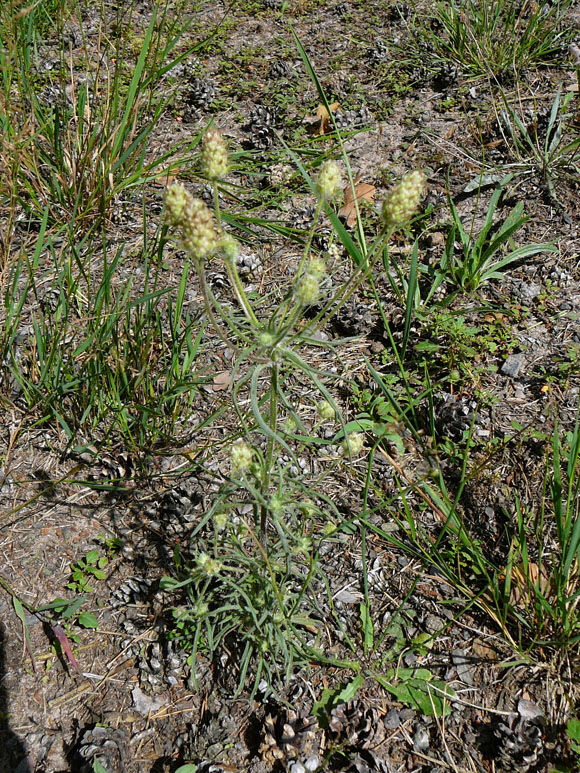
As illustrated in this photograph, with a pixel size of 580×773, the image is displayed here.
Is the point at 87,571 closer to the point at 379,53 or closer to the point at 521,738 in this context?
the point at 521,738

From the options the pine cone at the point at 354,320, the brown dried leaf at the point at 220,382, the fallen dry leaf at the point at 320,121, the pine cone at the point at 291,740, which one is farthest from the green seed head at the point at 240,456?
the fallen dry leaf at the point at 320,121

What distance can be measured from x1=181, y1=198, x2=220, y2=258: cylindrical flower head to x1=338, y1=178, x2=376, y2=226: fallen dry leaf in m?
1.76

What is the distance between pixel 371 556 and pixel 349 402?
570 millimetres

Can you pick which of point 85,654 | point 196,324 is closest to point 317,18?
point 196,324

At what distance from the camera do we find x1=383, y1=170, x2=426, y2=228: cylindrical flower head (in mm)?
1154

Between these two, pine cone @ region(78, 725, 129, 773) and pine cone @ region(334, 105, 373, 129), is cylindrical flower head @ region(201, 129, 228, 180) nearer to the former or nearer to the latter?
pine cone @ region(78, 725, 129, 773)

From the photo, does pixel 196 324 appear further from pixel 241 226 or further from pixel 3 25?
pixel 3 25

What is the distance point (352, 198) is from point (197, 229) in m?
1.87

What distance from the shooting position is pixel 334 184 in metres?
1.27

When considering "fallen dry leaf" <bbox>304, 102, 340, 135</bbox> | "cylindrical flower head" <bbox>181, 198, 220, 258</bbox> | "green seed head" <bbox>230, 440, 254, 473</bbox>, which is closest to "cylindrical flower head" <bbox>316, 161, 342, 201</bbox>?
"cylindrical flower head" <bbox>181, 198, 220, 258</bbox>

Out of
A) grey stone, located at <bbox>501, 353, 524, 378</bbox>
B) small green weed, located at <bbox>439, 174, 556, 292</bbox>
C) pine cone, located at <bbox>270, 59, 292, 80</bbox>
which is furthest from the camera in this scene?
pine cone, located at <bbox>270, 59, 292, 80</bbox>

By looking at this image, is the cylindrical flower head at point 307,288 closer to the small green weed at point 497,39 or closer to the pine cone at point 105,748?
the pine cone at point 105,748

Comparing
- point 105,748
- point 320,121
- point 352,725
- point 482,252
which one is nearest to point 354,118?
point 320,121

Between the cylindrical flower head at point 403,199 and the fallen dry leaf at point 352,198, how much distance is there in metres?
1.64
